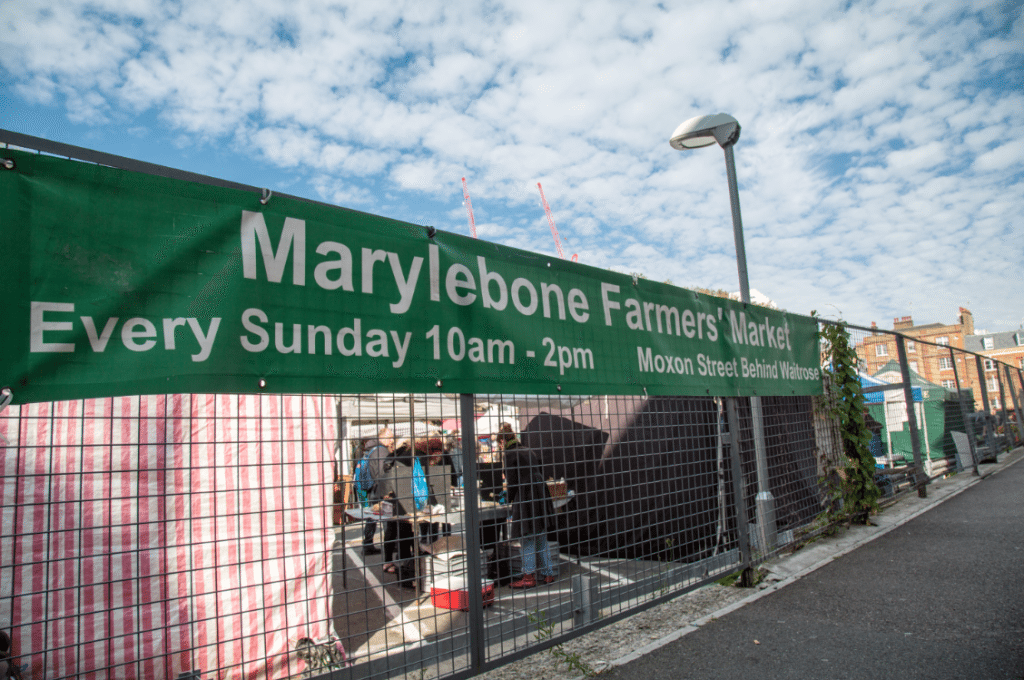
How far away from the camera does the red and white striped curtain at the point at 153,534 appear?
2.54 meters

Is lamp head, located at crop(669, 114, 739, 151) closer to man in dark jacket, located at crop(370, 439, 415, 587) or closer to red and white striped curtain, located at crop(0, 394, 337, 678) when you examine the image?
man in dark jacket, located at crop(370, 439, 415, 587)

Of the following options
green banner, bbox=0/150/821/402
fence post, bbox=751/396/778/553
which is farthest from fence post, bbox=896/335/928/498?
green banner, bbox=0/150/821/402

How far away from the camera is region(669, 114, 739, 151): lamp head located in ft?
20.5

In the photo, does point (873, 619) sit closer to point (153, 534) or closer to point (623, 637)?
point (623, 637)

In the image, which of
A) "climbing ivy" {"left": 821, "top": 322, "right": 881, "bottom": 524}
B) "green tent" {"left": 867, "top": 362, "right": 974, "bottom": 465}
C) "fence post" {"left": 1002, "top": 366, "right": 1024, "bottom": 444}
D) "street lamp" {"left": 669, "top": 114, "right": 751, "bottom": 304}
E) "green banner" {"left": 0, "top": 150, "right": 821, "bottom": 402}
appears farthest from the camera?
"fence post" {"left": 1002, "top": 366, "right": 1024, "bottom": 444}

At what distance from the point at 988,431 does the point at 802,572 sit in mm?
10915

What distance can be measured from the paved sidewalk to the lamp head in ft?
14.9

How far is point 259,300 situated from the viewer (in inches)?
92.4

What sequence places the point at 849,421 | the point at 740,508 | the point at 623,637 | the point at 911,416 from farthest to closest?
the point at 911,416, the point at 849,421, the point at 740,508, the point at 623,637

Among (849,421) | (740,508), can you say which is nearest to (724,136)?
(849,421)

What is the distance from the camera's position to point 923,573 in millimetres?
4836

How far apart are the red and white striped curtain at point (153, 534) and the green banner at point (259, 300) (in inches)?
14.7

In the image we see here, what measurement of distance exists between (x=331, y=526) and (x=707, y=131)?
5.81m

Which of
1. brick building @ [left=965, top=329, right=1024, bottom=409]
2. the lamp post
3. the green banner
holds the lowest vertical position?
the green banner
